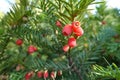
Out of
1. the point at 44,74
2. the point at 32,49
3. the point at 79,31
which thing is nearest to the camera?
the point at 79,31

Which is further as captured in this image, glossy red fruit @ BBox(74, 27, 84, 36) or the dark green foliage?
the dark green foliage

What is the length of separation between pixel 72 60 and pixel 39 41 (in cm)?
17

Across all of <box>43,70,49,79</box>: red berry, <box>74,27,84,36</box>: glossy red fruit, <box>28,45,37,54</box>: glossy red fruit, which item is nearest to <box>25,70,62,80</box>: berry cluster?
<box>43,70,49,79</box>: red berry

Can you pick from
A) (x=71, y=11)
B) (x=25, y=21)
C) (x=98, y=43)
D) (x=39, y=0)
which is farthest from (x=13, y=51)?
(x=71, y=11)

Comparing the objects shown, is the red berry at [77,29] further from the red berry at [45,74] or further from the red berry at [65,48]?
the red berry at [45,74]

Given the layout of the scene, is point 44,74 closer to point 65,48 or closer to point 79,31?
point 65,48

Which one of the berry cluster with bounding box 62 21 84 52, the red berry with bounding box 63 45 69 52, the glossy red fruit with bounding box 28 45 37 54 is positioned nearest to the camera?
the berry cluster with bounding box 62 21 84 52

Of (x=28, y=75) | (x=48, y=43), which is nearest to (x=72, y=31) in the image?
(x=48, y=43)

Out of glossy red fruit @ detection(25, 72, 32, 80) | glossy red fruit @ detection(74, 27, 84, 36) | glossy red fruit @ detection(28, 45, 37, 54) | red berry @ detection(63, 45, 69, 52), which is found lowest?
glossy red fruit @ detection(25, 72, 32, 80)

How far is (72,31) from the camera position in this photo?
3.59ft

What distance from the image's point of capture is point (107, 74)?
0.86 metres

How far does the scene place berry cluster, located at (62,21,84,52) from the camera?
106cm

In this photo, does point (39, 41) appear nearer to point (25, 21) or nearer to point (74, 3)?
point (25, 21)

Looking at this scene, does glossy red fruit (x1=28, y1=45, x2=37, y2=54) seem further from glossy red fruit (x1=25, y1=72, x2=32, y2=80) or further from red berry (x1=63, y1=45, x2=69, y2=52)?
red berry (x1=63, y1=45, x2=69, y2=52)
